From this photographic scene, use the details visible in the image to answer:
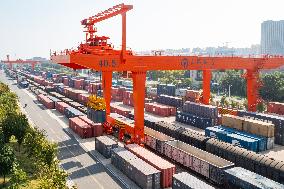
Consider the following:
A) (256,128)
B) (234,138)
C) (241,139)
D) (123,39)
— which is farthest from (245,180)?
(123,39)

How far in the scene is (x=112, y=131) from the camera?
51.8m

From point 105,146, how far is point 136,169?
10125 mm

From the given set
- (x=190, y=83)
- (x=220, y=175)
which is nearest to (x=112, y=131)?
(x=220, y=175)

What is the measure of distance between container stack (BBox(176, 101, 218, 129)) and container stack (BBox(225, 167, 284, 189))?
2654cm

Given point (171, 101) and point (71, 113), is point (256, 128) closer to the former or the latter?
point (171, 101)

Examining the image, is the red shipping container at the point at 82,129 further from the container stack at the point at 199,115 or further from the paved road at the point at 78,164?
the container stack at the point at 199,115

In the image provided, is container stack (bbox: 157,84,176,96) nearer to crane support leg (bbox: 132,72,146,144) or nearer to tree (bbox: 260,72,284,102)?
tree (bbox: 260,72,284,102)

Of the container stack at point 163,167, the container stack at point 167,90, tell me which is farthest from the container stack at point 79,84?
the container stack at point 163,167

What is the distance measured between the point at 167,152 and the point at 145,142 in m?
6.12

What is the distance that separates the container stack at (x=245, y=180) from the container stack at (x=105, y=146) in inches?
637

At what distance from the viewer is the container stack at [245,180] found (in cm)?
2556

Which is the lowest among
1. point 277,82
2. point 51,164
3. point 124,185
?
point 124,185

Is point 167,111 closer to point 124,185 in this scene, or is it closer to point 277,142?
point 277,142

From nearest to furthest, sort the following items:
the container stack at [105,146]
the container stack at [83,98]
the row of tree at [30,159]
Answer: the row of tree at [30,159]
the container stack at [105,146]
the container stack at [83,98]
